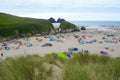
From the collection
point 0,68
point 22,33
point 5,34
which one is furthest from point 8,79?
point 22,33

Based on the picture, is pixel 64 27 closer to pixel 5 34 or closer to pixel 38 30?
pixel 38 30

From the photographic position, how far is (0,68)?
16.8ft

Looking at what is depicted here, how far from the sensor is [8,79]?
168 inches

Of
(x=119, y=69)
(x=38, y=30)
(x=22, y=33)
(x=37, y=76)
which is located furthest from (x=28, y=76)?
(x=38, y=30)

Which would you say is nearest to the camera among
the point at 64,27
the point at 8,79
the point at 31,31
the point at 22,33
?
the point at 8,79

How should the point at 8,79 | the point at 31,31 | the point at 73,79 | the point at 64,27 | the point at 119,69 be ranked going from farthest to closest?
the point at 64,27 < the point at 31,31 < the point at 119,69 < the point at 8,79 < the point at 73,79

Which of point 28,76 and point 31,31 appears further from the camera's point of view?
point 31,31

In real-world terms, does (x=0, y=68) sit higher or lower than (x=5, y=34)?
higher

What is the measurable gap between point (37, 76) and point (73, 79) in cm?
81

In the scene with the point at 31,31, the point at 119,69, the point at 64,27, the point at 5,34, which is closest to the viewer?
the point at 119,69

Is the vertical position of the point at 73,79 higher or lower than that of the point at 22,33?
higher

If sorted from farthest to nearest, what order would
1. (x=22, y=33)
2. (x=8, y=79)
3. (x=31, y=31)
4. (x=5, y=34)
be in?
(x=31, y=31) → (x=22, y=33) → (x=5, y=34) → (x=8, y=79)

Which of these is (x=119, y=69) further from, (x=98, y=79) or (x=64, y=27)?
(x=64, y=27)

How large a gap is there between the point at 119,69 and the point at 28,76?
1.97 metres
